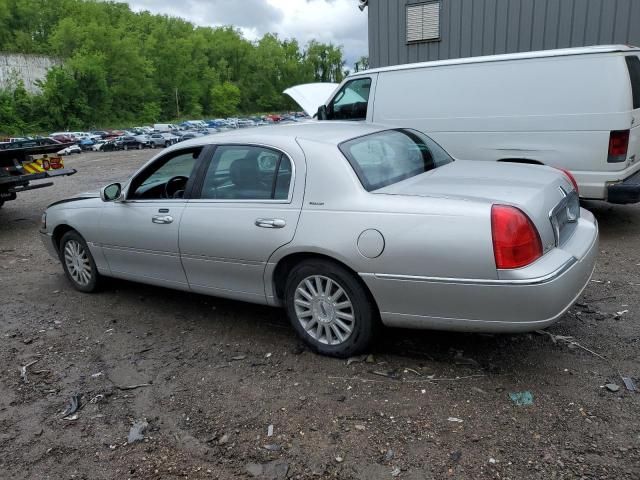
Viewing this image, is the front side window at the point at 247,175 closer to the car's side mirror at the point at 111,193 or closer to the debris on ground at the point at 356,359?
the car's side mirror at the point at 111,193

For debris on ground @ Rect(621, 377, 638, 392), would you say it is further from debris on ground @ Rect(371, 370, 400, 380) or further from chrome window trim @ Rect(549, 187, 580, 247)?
debris on ground @ Rect(371, 370, 400, 380)

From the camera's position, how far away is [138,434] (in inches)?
119

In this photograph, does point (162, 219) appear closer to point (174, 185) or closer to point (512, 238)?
point (174, 185)

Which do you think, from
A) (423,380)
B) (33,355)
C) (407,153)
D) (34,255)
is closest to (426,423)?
(423,380)

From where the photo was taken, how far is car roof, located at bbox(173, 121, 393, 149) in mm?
3902

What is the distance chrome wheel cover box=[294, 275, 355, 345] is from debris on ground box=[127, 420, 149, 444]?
1186mm

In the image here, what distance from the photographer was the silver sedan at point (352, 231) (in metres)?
3.02

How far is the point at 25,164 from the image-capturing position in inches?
350

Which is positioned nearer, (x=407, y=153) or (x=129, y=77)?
(x=407, y=153)

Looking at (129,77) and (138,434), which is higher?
(129,77)

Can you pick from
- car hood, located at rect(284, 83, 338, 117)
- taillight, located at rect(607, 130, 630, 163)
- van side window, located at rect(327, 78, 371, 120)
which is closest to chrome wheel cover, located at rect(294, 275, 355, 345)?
taillight, located at rect(607, 130, 630, 163)

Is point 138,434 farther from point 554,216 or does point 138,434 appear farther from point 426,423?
point 554,216

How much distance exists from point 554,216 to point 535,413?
1.17 m

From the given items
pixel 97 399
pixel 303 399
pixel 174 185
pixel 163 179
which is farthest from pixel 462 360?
pixel 163 179
